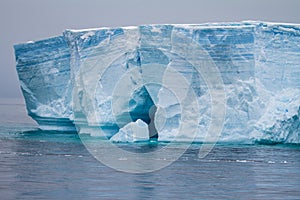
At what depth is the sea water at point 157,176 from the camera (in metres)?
9.95

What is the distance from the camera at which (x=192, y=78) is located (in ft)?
56.9

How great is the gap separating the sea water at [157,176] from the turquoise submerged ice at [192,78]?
Answer: 83 cm

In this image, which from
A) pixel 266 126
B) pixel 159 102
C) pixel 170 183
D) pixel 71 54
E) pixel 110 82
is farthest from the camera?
pixel 71 54

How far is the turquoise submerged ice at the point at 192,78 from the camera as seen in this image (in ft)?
55.0

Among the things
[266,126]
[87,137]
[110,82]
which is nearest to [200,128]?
[266,126]

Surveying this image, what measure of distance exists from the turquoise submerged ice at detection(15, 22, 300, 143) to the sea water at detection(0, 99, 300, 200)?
→ 830mm

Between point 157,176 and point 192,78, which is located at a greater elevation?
point 192,78

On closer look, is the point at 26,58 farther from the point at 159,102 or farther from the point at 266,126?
the point at 266,126

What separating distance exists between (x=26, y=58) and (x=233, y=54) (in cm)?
720

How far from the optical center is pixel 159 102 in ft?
57.6

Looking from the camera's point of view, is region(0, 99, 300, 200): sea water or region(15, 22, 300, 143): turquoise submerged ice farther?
region(15, 22, 300, 143): turquoise submerged ice

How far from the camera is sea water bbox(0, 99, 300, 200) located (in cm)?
995

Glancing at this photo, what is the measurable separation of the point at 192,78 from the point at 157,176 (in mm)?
5772

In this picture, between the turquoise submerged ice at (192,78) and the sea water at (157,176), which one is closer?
the sea water at (157,176)
